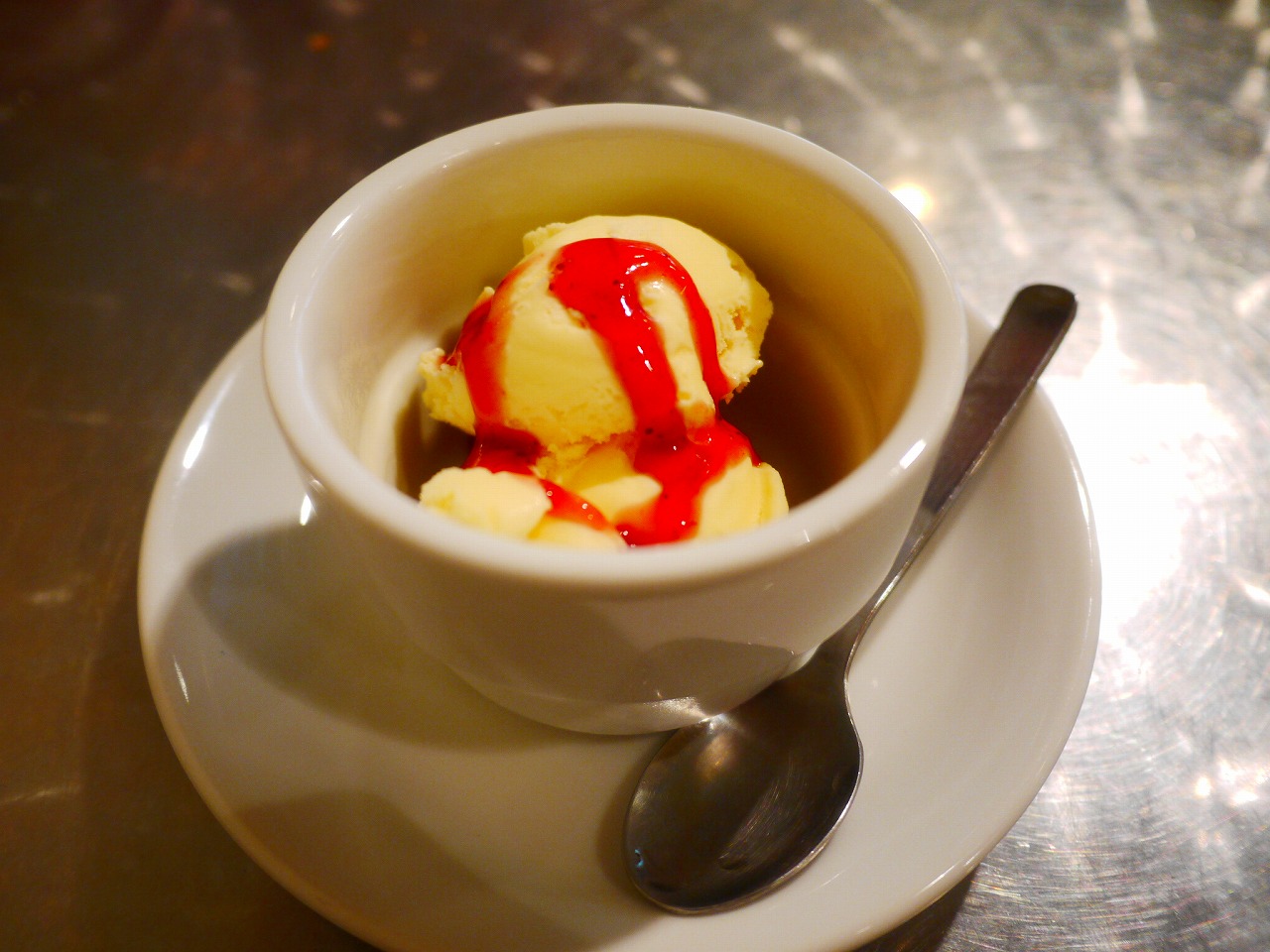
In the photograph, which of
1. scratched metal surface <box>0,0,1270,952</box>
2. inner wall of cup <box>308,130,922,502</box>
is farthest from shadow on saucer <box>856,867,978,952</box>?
inner wall of cup <box>308,130,922,502</box>

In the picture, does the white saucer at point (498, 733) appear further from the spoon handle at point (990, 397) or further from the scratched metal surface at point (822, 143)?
the scratched metal surface at point (822, 143)

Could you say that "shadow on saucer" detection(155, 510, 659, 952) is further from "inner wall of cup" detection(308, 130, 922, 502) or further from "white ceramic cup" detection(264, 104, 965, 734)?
"inner wall of cup" detection(308, 130, 922, 502)

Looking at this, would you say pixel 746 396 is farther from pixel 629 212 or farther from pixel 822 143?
pixel 822 143

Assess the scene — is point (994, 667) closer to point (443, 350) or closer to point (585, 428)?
point (585, 428)

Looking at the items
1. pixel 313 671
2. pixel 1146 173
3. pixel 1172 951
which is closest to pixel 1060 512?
pixel 1172 951

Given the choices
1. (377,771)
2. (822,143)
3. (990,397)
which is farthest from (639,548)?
(822,143)

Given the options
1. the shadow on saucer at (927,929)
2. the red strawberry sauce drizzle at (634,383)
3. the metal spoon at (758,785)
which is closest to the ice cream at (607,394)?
the red strawberry sauce drizzle at (634,383)
